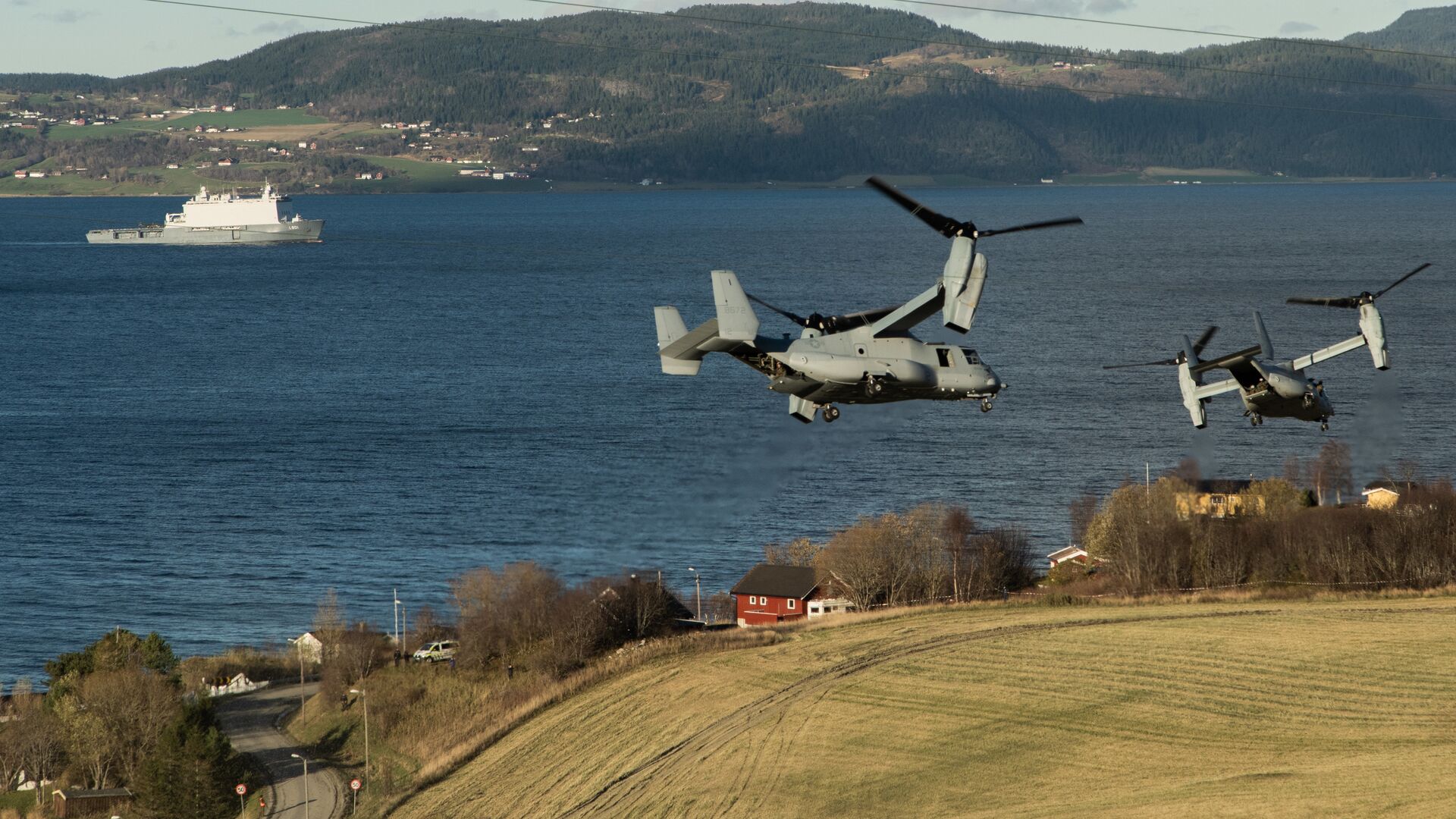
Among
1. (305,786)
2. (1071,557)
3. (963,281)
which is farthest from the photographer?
(1071,557)

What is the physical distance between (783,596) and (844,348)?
52.8m

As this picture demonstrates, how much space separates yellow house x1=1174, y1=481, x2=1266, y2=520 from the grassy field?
1282 cm

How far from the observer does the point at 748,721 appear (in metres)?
63.8

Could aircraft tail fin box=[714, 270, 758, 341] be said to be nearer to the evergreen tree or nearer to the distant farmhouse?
the evergreen tree

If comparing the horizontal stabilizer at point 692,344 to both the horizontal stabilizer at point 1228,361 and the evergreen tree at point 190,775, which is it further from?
the evergreen tree at point 190,775

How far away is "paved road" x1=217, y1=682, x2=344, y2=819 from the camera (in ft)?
209

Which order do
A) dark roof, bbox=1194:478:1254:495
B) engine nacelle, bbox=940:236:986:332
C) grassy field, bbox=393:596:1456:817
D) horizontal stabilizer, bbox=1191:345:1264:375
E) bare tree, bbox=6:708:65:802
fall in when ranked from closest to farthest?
engine nacelle, bbox=940:236:986:332, horizontal stabilizer, bbox=1191:345:1264:375, grassy field, bbox=393:596:1456:817, bare tree, bbox=6:708:65:802, dark roof, bbox=1194:478:1254:495

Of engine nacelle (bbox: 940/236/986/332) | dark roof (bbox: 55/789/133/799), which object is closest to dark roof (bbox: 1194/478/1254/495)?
dark roof (bbox: 55/789/133/799)

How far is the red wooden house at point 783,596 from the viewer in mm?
84125

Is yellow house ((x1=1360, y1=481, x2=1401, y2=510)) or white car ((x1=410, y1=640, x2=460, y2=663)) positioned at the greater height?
yellow house ((x1=1360, y1=481, x2=1401, y2=510))

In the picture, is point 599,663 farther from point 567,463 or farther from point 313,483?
point 313,483

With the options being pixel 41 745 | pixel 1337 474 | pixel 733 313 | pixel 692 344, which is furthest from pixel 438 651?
pixel 1337 474

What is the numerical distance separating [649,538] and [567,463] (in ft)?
35.2

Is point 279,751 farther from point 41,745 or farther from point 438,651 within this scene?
point 438,651
